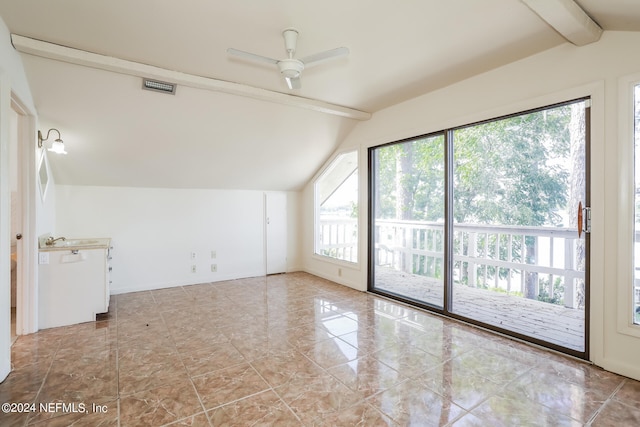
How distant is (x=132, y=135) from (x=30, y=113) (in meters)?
0.93

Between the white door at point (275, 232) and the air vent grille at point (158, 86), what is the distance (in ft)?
8.82

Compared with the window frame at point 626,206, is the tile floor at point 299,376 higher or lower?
lower

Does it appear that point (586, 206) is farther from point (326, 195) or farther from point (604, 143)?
point (326, 195)

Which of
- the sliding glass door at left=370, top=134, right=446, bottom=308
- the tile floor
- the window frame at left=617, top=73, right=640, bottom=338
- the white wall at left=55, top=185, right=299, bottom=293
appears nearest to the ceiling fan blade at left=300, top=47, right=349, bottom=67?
the window frame at left=617, top=73, right=640, bottom=338

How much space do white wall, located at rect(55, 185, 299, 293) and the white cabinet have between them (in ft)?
3.76

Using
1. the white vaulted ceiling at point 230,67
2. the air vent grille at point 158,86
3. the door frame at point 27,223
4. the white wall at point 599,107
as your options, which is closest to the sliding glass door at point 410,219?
the white vaulted ceiling at point 230,67

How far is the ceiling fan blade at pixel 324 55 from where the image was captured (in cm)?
221

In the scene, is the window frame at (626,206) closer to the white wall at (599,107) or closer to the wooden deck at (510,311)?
the white wall at (599,107)

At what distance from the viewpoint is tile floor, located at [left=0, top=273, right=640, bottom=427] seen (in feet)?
6.08

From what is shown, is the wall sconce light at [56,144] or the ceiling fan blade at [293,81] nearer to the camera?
Answer: the ceiling fan blade at [293,81]

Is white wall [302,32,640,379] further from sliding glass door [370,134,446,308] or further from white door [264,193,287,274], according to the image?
white door [264,193,287,274]

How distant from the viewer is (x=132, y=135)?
3.75 metres

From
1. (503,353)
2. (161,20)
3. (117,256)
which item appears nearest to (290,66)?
(161,20)

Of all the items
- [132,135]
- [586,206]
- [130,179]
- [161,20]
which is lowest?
[586,206]
